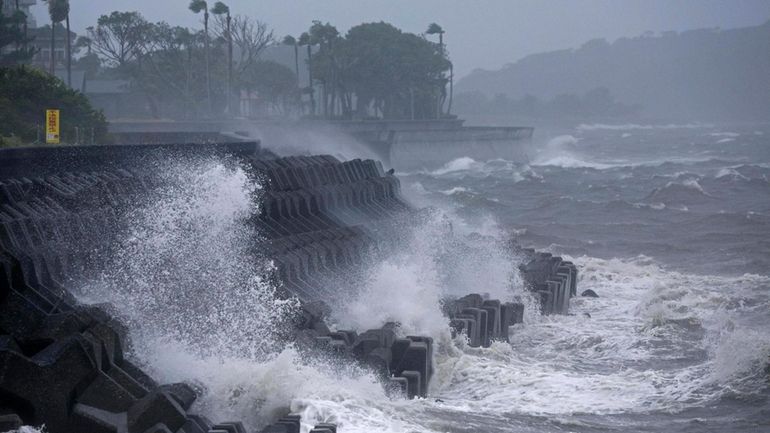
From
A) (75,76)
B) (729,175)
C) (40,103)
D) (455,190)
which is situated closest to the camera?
(40,103)

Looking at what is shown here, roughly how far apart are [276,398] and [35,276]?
7.73 feet

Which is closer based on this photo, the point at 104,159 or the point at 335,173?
the point at 104,159

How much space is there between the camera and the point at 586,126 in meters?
164

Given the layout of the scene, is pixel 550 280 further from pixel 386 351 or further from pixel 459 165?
pixel 459 165

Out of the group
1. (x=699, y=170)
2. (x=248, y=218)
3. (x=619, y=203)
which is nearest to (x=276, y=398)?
(x=248, y=218)

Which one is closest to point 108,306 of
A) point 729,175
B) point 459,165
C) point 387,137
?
point 729,175

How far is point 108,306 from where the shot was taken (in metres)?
10.7

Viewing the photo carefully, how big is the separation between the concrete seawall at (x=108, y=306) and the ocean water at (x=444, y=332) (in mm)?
326

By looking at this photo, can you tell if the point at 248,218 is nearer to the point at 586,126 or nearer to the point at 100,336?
the point at 100,336

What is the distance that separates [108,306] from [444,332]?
15.2ft

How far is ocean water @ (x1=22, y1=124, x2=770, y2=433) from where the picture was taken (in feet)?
34.7

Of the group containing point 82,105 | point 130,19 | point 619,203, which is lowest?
point 619,203

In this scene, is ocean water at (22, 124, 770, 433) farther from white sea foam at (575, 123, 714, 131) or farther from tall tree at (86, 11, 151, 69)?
white sea foam at (575, 123, 714, 131)

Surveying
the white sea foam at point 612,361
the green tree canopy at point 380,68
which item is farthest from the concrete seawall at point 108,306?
the green tree canopy at point 380,68
